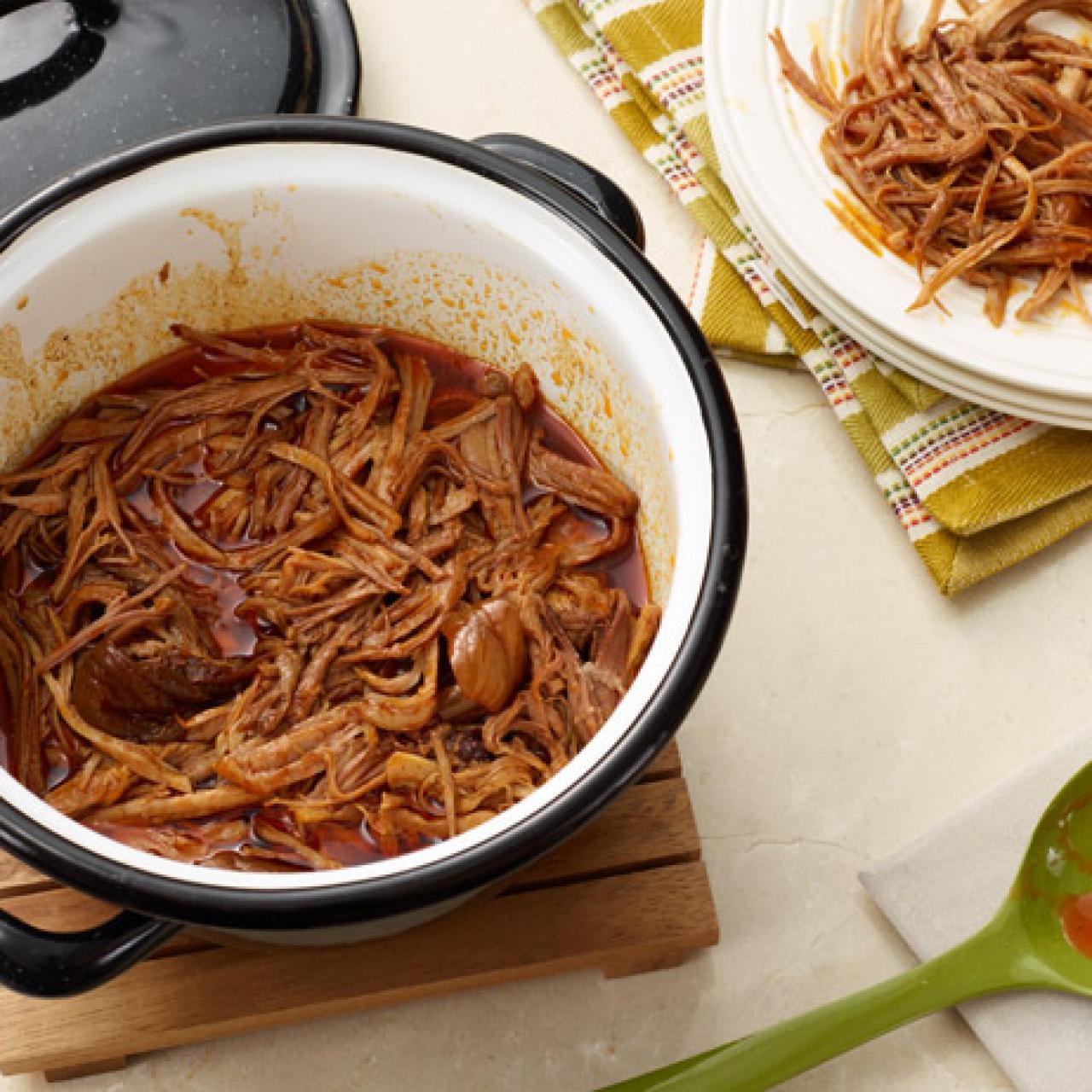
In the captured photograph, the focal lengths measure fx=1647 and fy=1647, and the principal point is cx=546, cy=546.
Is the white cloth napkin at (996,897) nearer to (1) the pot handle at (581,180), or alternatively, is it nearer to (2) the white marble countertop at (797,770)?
(2) the white marble countertop at (797,770)

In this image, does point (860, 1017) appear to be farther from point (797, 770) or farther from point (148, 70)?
point (148, 70)

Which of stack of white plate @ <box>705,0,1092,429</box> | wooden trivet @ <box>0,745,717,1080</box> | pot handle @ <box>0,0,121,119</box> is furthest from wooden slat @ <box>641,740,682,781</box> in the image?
pot handle @ <box>0,0,121,119</box>

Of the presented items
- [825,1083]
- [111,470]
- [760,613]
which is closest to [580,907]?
[825,1083]

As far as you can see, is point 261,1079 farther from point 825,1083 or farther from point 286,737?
point 825,1083

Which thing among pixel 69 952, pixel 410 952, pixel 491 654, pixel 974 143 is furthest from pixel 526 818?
pixel 974 143

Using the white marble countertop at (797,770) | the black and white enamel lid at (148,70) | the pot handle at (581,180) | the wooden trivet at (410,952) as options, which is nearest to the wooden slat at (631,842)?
the wooden trivet at (410,952)

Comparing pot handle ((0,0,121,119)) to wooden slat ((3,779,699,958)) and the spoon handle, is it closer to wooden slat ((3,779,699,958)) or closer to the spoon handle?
wooden slat ((3,779,699,958))
